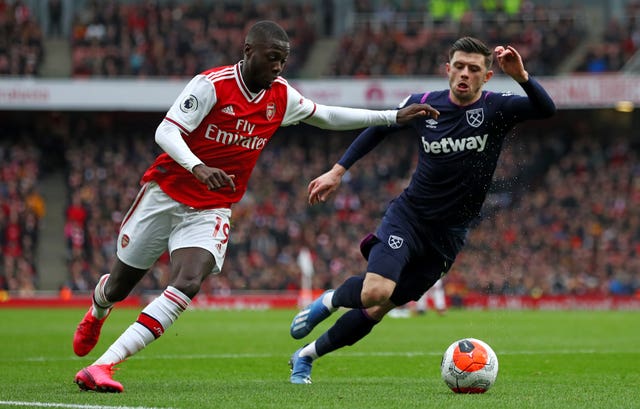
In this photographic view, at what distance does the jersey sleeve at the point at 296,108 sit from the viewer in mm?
8281

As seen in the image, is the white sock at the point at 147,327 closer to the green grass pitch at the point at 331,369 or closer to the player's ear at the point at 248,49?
the green grass pitch at the point at 331,369

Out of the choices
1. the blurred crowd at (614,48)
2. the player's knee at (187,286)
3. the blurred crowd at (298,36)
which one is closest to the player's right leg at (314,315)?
the player's knee at (187,286)

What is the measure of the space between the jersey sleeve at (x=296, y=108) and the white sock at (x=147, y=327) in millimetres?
1721

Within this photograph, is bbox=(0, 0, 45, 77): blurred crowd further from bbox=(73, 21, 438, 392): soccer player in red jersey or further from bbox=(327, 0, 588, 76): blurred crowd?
bbox=(73, 21, 438, 392): soccer player in red jersey

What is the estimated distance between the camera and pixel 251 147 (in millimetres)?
8062

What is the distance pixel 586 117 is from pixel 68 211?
56.8 feet

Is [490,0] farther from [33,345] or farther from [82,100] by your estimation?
[33,345]

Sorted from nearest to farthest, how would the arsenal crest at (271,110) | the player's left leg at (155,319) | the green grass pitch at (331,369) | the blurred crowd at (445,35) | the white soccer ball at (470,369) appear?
the green grass pitch at (331,369) < the player's left leg at (155,319) < the white soccer ball at (470,369) < the arsenal crest at (271,110) < the blurred crowd at (445,35)

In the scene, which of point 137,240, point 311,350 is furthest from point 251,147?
point 311,350

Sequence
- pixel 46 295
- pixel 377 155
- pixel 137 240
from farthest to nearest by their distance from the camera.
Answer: pixel 377 155, pixel 46 295, pixel 137 240

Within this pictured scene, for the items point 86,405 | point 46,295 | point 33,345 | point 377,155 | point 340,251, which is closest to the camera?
point 86,405

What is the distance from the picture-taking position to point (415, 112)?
26.9 ft

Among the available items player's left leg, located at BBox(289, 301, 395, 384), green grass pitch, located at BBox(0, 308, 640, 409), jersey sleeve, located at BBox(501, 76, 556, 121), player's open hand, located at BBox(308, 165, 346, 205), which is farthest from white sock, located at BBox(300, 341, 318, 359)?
jersey sleeve, located at BBox(501, 76, 556, 121)

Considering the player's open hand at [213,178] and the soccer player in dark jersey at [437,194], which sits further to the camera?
the soccer player in dark jersey at [437,194]
